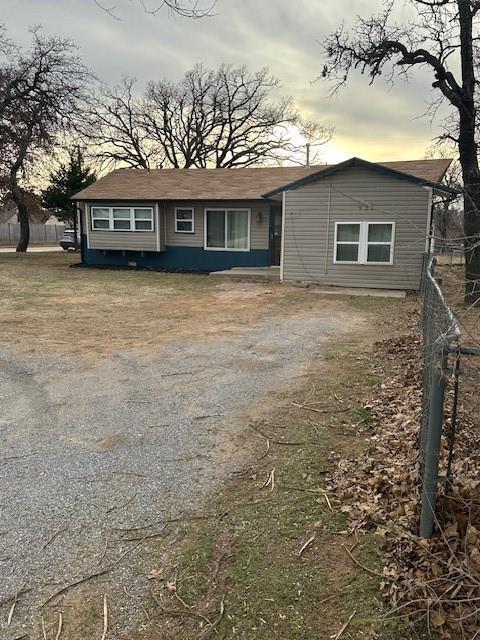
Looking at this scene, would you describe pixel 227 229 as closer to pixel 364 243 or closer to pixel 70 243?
pixel 364 243

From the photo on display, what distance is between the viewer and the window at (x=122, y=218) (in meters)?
19.4

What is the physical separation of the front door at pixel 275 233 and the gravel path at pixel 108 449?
1167 cm

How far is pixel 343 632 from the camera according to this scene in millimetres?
2135

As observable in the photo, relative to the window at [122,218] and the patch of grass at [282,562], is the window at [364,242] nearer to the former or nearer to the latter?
the window at [122,218]

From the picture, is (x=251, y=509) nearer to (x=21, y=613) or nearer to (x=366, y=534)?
(x=366, y=534)

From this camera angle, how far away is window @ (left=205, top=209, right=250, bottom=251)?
18719mm

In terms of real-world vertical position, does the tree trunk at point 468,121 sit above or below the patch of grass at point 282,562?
above

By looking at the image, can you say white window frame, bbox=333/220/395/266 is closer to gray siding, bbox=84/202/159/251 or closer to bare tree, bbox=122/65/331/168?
gray siding, bbox=84/202/159/251

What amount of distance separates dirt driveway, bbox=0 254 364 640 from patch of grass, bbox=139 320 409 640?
0.23 m

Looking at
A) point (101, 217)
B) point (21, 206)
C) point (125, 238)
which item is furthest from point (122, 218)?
point (21, 206)

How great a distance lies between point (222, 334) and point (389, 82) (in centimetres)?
927

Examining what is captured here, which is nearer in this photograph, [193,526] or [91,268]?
[193,526]

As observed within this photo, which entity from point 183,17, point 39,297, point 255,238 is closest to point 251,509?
point 183,17

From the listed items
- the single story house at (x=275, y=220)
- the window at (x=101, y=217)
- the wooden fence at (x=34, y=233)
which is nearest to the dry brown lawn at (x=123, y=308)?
the single story house at (x=275, y=220)
